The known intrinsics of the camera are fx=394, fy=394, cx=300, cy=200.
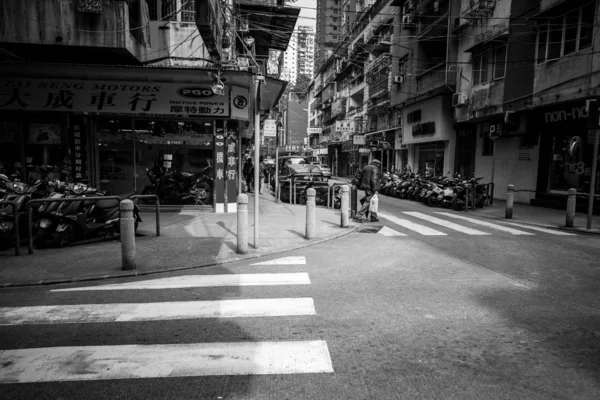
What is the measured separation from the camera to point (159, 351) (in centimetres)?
364

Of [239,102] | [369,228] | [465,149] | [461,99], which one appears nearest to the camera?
[369,228]

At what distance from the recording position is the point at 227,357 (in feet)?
11.5

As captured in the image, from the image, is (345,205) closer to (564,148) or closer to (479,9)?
(564,148)

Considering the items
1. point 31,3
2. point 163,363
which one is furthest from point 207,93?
point 163,363

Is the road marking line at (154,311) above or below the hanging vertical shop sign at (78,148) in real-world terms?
below

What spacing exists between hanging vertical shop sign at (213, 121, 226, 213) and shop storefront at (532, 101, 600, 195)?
12.8 meters

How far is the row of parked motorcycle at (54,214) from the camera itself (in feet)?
25.1

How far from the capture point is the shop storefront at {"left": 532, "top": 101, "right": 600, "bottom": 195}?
48.8 feet

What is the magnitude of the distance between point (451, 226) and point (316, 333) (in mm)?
8224

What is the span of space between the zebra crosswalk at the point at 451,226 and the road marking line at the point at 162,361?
6733 mm

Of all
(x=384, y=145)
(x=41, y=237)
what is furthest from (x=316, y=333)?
(x=384, y=145)

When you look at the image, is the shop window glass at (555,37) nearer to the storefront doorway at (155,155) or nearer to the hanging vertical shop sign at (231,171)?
the hanging vertical shop sign at (231,171)

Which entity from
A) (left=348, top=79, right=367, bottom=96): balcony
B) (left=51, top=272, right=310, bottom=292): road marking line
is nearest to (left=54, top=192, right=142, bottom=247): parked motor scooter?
(left=51, top=272, right=310, bottom=292): road marking line

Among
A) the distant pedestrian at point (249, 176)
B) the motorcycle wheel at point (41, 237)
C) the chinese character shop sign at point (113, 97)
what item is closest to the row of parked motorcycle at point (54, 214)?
the motorcycle wheel at point (41, 237)
